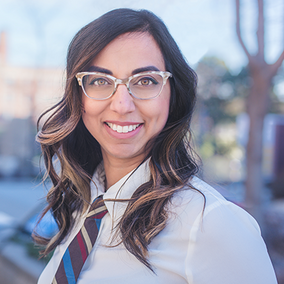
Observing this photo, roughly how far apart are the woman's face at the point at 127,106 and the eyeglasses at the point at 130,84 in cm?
2

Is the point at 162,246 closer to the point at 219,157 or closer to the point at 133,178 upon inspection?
the point at 133,178

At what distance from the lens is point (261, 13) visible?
3309mm

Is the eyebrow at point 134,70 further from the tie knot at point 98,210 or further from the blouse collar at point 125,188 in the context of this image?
the tie knot at point 98,210

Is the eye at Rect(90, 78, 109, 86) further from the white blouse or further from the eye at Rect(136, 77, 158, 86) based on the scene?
the white blouse

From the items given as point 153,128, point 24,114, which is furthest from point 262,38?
point 24,114

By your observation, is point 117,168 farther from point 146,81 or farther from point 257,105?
point 257,105

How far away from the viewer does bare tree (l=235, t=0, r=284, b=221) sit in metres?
3.38

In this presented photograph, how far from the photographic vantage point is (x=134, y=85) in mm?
1175

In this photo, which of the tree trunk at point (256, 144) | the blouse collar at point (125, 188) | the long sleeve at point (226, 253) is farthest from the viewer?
the tree trunk at point (256, 144)

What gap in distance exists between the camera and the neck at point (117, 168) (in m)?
1.37

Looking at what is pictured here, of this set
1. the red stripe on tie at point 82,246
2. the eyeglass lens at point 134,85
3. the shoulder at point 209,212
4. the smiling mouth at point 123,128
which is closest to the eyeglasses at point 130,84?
the eyeglass lens at point 134,85

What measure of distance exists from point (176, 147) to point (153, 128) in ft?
0.55

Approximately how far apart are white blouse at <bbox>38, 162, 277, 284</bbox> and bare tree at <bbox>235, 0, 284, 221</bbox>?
281 cm

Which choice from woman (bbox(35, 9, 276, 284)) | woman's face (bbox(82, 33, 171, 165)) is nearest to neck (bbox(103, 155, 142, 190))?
woman (bbox(35, 9, 276, 284))
